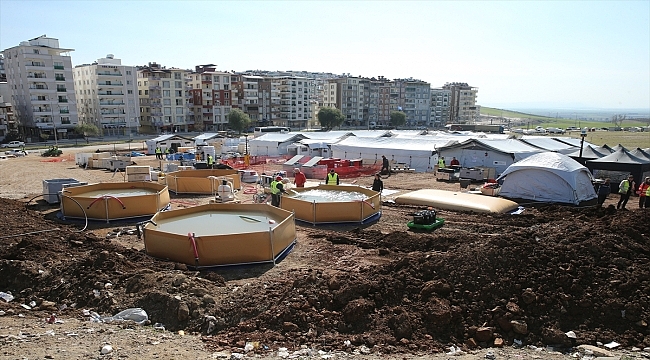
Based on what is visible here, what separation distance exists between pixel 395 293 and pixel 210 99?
85695mm

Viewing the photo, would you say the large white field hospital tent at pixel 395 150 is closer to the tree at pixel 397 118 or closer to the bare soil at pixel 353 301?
the bare soil at pixel 353 301

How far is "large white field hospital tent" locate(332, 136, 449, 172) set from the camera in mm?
33219

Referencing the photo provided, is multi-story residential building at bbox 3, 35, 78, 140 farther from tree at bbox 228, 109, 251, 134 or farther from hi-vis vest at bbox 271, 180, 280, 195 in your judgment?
hi-vis vest at bbox 271, 180, 280, 195

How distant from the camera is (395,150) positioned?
113 ft

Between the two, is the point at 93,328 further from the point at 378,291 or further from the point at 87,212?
the point at 87,212

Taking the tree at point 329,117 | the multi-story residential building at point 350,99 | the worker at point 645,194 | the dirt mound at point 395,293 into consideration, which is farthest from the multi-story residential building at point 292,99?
the dirt mound at point 395,293

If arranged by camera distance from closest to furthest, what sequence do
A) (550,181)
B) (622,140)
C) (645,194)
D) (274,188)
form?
(645,194) < (274,188) < (550,181) < (622,140)

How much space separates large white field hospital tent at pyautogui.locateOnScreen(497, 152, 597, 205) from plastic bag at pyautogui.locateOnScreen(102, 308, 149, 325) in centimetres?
1765

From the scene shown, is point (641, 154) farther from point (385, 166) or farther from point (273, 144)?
point (273, 144)

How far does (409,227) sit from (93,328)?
10.2 m

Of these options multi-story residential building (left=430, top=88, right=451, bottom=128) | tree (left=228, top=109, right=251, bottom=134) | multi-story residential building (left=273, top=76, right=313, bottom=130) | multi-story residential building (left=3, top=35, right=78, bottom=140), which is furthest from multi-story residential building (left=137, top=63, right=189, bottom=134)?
multi-story residential building (left=430, top=88, right=451, bottom=128)

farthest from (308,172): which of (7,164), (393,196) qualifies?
(7,164)

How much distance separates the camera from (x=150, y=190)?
20250 millimetres

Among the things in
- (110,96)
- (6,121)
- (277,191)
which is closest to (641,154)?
(277,191)
